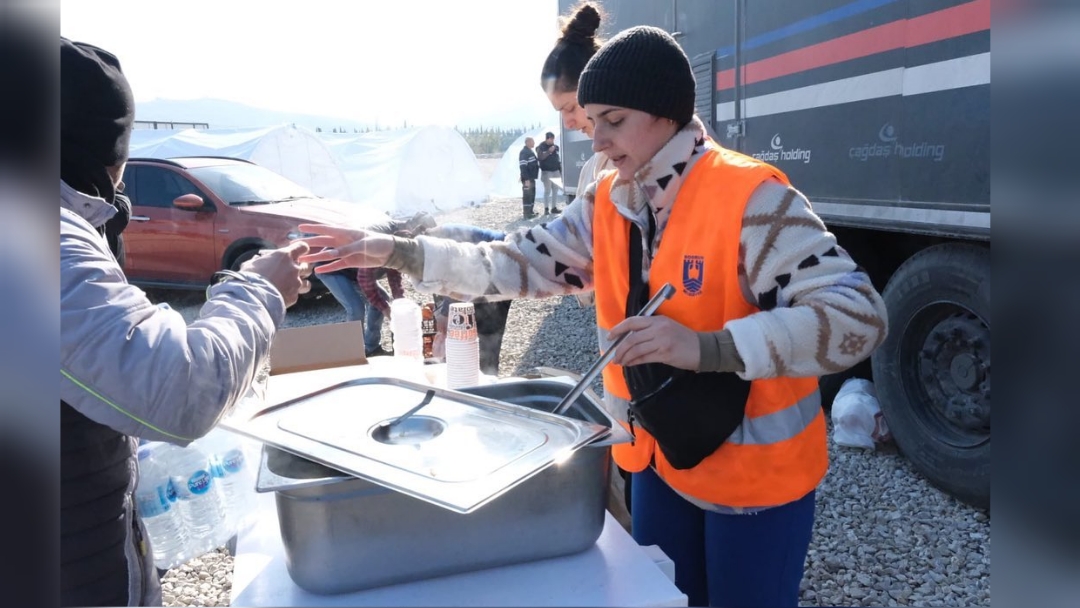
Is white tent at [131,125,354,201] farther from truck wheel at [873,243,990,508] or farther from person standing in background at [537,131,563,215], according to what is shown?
truck wheel at [873,243,990,508]

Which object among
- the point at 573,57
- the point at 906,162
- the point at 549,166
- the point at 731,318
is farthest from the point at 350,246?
the point at 549,166

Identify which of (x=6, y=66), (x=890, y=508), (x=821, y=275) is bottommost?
(x=890, y=508)

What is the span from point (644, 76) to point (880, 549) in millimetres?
2761

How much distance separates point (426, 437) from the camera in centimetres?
125

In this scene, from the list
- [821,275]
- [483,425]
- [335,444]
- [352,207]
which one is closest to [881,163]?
[821,275]

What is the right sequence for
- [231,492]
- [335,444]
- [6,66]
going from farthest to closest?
[231,492], [335,444], [6,66]

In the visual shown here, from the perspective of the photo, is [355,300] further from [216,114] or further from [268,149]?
[216,114]

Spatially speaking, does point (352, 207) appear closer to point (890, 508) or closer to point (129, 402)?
point (890, 508)

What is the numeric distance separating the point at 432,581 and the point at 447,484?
0.29 meters

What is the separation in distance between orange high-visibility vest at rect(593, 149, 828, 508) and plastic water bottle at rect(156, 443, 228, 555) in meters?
2.48

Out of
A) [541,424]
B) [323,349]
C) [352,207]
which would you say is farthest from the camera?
[352,207]

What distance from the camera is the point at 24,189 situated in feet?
1.91

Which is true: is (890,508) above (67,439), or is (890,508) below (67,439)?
below

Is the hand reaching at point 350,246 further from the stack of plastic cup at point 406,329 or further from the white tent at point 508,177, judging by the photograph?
the white tent at point 508,177
